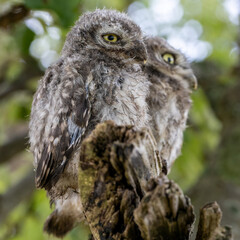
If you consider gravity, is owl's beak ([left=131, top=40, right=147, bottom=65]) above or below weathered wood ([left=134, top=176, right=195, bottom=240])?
above

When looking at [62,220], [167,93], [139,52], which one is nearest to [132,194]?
[139,52]

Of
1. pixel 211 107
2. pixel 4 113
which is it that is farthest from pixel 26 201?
pixel 211 107

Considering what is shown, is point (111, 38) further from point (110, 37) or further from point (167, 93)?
point (167, 93)

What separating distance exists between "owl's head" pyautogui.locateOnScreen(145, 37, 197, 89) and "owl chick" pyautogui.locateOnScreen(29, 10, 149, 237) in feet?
1.69

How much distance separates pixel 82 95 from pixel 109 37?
33 cm

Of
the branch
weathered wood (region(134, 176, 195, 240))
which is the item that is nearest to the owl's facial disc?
weathered wood (region(134, 176, 195, 240))

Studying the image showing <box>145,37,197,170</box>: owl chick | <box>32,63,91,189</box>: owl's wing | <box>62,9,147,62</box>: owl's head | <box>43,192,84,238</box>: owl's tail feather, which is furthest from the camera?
<box>145,37,197,170</box>: owl chick

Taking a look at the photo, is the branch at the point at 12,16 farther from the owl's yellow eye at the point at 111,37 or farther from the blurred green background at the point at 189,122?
the owl's yellow eye at the point at 111,37

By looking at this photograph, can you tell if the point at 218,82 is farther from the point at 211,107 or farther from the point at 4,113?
the point at 4,113

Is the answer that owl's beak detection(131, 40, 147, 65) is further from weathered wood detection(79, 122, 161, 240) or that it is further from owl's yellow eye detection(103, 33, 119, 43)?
weathered wood detection(79, 122, 161, 240)

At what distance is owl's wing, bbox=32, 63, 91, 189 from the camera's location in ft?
4.83

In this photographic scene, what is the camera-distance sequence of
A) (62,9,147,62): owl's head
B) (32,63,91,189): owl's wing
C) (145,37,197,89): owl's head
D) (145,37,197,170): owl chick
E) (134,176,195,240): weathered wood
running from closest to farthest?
1. (134,176,195,240): weathered wood
2. (32,63,91,189): owl's wing
3. (62,9,147,62): owl's head
4. (145,37,197,170): owl chick
5. (145,37,197,89): owl's head

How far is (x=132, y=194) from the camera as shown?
1.20 metres

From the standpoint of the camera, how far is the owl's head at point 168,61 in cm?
232
